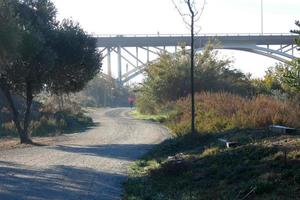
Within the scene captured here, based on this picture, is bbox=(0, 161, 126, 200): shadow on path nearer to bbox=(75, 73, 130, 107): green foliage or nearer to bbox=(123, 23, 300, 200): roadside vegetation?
bbox=(123, 23, 300, 200): roadside vegetation

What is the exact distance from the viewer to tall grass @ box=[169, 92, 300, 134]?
73.8 feet

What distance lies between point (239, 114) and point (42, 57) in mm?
8763

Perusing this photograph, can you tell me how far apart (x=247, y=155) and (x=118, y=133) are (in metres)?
22.2

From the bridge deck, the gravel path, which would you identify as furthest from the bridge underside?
the gravel path

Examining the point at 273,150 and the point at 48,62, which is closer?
the point at 273,150

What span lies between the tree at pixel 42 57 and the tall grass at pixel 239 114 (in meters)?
5.75

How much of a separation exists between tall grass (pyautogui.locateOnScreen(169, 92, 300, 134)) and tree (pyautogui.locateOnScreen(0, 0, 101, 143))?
5.75 m

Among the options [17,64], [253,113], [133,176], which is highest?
[17,64]

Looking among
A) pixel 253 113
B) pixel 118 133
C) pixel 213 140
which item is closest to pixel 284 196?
pixel 213 140

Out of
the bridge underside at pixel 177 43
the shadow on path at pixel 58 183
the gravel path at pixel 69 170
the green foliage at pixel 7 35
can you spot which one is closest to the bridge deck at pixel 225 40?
the bridge underside at pixel 177 43

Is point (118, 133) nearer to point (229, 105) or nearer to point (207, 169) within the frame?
point (229, 105)

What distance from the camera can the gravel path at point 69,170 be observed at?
44.4 feet

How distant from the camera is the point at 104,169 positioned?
1842cm

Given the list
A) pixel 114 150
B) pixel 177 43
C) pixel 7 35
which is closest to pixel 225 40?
pixel 177 43
